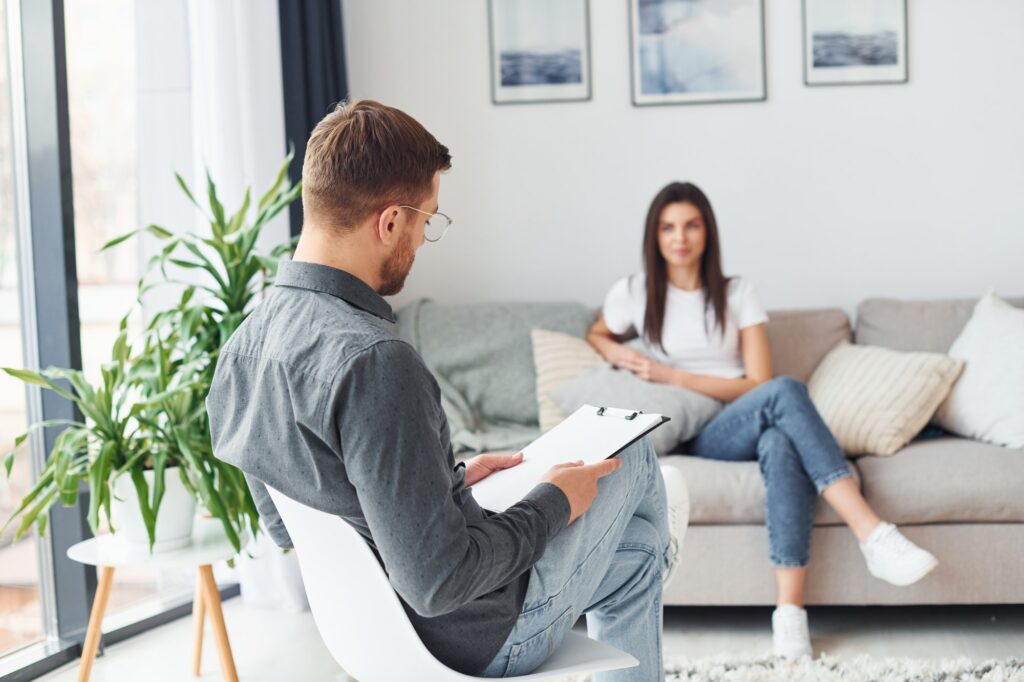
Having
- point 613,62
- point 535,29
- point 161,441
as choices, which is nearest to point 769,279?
point 613,62

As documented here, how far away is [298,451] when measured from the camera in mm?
1093

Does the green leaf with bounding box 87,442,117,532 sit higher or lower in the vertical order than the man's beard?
lower

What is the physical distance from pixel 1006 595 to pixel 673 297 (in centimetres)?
116

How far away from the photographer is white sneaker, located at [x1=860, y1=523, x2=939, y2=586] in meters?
2.19

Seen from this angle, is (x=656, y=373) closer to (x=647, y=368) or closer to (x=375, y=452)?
(x=647, y=368)

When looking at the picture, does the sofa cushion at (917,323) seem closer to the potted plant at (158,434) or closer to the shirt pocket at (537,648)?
the potted plant at (158,434)

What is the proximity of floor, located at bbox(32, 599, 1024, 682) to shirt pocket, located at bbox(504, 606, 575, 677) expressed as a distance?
106cm

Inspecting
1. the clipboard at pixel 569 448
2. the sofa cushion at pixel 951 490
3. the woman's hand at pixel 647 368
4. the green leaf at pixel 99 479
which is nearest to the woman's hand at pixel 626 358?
the woman's hand at pixel 647 368

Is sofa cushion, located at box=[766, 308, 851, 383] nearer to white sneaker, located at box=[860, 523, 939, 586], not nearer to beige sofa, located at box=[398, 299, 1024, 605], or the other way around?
beige sofa, located at box=[398, 299, 1024, 605]

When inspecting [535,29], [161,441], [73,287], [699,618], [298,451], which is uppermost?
[535,29]

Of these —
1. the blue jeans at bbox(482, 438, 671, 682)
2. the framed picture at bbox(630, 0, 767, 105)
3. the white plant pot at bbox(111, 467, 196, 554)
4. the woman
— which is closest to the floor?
the woman

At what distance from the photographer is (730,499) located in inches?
93.6

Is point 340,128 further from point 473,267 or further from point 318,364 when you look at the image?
point 473,267

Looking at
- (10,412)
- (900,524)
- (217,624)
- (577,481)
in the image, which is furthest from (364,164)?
(900,524)
